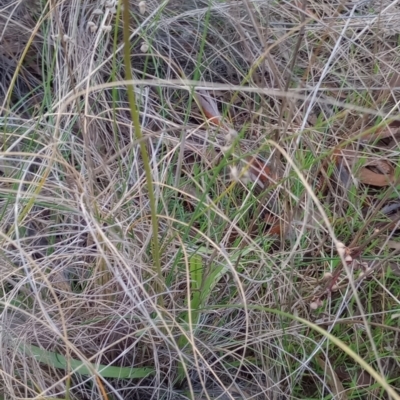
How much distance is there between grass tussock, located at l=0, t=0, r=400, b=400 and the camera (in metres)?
0.99

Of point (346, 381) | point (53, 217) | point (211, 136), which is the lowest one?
point (346, 381)

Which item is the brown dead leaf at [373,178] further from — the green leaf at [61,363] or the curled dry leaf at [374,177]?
the green leaf at [61,363]

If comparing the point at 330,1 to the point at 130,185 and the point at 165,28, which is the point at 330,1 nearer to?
the point at 165,28

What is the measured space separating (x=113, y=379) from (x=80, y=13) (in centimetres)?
90

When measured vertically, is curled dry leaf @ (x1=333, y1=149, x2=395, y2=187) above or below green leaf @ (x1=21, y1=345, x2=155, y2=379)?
above

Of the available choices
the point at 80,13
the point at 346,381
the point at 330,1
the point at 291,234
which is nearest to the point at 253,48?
the point at 330,1

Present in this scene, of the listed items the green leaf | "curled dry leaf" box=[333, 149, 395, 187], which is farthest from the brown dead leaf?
the green leaf

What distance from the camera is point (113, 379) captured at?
1038 millimetres

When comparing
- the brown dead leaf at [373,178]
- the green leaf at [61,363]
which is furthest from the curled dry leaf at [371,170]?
the green leaf at [61,363]

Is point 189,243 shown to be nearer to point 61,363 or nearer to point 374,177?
point 61,363

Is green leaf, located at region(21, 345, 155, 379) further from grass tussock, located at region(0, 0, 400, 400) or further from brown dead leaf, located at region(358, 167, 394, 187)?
brown dead leaf, located at region(358, 167, 394, 187)

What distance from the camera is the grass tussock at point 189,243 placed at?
99 cm

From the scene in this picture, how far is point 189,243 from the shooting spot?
1099 millimetres

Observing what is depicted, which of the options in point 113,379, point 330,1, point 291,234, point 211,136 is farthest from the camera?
point 330,1
